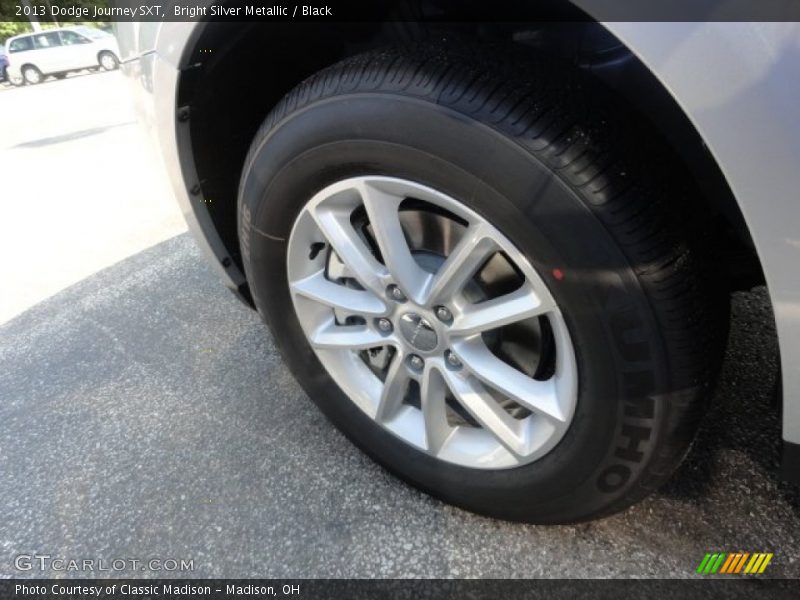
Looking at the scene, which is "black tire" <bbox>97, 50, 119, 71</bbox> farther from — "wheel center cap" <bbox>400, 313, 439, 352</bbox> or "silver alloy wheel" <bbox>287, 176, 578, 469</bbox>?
"wheel center cap" <bbox>400, 313, 439, 352</bbox>

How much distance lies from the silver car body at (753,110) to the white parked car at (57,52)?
60.6 feet

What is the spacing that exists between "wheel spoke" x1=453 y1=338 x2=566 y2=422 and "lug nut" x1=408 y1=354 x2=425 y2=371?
140mm

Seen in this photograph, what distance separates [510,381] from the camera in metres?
1.36

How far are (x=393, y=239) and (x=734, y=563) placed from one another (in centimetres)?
112

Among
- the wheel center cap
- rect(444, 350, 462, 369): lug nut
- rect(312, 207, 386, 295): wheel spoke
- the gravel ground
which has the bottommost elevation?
the gravel ground

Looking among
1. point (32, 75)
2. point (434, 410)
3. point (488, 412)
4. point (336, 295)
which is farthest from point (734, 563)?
point (32, 75)

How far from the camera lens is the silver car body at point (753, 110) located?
32.8 inches

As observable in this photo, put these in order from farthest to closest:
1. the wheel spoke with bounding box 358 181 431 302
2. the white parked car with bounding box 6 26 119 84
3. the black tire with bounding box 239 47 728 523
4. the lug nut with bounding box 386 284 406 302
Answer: the white parked car with bounding box 6 26 119 84
the lug nut with bounding box 386 284 406 302
the wheel spoke with bounding box 358 181 431 302
the black tire with bounding box 239 47 728 523

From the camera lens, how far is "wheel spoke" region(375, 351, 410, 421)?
1537 millimetres

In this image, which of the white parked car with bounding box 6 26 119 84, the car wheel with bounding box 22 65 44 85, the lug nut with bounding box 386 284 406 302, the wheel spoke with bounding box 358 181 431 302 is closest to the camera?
the wheel spoke with bounding box 358 181 431 302

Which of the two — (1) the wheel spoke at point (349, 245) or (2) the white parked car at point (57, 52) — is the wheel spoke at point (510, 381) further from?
(2) the white parked car at point (57, 52)

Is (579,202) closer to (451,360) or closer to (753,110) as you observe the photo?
(753,110)

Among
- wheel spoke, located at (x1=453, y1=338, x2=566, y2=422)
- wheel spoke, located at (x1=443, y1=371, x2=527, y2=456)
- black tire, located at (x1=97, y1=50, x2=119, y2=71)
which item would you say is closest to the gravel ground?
wheel spoke, located at (x1=443, y1=371, x2=527, y2=456)

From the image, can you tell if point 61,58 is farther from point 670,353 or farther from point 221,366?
point 670,353
